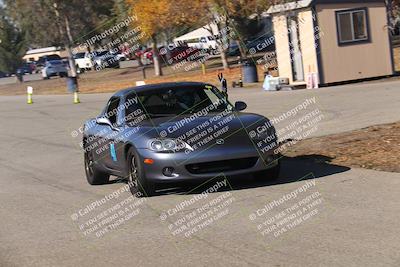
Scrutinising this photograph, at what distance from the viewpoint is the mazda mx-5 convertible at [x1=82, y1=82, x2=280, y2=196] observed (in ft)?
28.9

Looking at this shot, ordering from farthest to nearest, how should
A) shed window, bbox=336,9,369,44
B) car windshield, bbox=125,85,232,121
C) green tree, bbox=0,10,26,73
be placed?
green tree, bbox=0,10,26,73, shed window, bbox=336,9,369,44, car windshield, bbox=125,85,232,121

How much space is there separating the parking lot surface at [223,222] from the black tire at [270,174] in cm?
9

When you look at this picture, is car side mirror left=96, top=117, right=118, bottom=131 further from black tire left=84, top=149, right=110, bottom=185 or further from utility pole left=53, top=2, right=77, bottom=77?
utility pole left=53, top=2, right=77, bottom=77

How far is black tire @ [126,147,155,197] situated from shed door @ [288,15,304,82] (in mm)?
17766

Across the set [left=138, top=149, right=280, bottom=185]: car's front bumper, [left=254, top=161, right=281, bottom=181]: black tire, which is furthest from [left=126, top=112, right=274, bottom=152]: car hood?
[left=254, top=161, right=281, bottom=181]: black tire

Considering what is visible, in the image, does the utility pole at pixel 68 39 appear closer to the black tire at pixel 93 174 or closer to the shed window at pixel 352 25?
the shed window at pixel 352 25

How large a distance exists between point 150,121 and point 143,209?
1534 millimetres

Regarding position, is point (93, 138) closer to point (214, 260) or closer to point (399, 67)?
point (214, 260)

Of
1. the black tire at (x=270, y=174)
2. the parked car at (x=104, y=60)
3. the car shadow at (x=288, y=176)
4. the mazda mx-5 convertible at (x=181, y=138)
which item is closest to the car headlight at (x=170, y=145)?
the mazda mx-5 convertible at (x=181, y=138)

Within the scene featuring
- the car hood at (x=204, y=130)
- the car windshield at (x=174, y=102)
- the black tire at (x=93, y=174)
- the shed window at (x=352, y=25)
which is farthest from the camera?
the shed window at (x=352, y=25)

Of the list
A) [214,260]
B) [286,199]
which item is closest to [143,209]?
[286,199]

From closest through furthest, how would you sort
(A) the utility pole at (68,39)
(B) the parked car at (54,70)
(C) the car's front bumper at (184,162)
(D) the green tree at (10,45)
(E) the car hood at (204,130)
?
(C) the car's front bumper at (184,162) → (E) the car hood at (204,130) → (A) the utility pole at (68,39) → (B) the parked car at (54,70) → (D) the green tree at (10,45)

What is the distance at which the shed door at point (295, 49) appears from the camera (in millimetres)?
26495

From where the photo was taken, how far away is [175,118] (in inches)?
377
